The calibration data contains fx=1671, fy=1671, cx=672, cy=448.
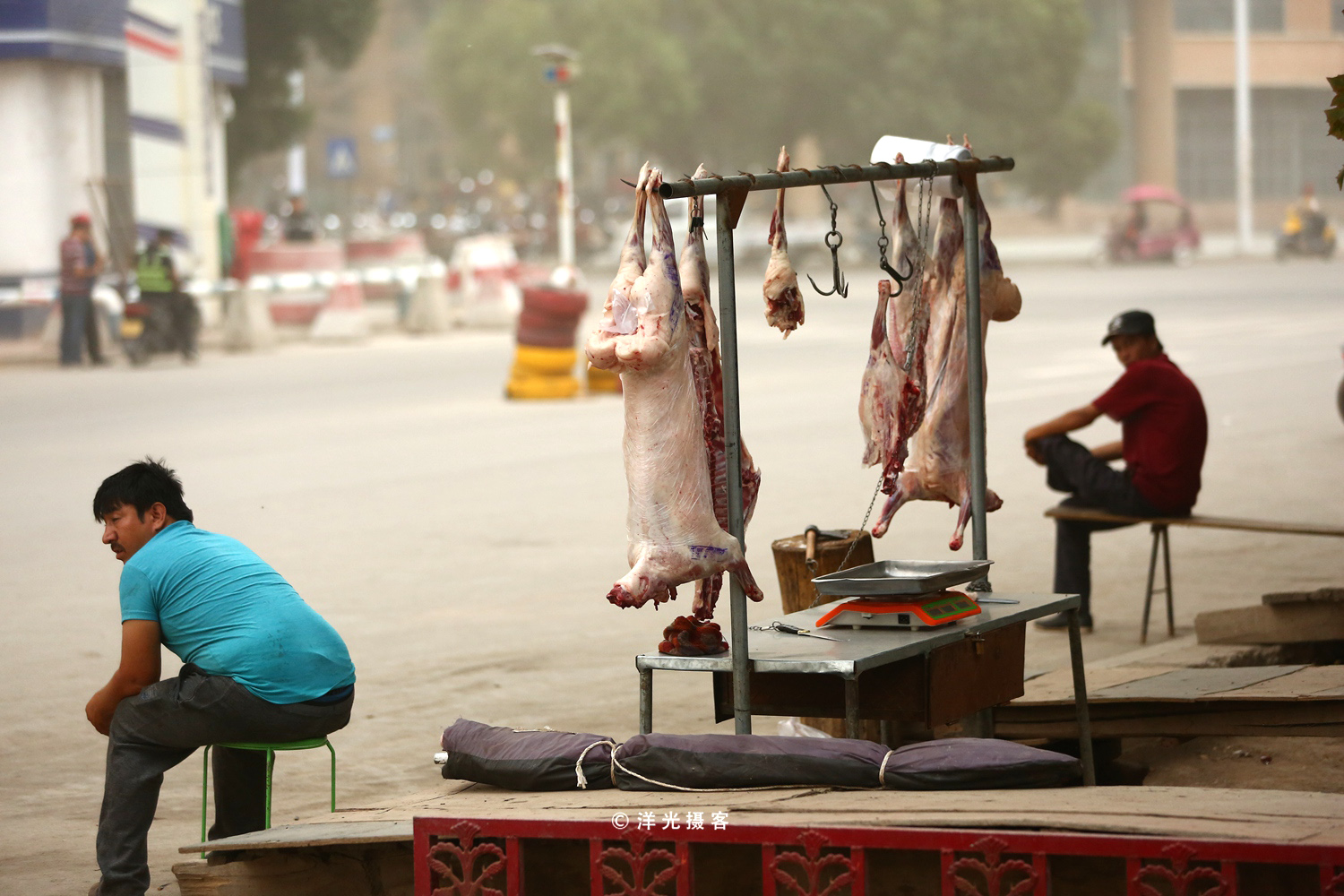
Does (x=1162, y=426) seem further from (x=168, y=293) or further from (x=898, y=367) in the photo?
(x=168, y=293)

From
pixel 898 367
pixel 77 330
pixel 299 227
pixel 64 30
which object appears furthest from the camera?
pixel 299 227

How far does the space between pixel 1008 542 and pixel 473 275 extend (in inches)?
887

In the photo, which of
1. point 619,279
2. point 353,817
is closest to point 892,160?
point 619,279

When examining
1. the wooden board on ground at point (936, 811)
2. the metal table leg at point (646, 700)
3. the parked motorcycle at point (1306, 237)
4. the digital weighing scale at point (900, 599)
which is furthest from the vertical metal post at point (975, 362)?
the parked motorcycle at point (1306, 237)

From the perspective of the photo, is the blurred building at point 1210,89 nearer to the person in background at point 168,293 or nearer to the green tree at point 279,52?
the green tree at point 279,52

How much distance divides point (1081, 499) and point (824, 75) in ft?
145

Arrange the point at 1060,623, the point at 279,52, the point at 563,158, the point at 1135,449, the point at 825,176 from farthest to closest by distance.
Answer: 1. the point at 279,52
2. the point at 563,158
3. the point at 1060,623
4. the point at 1135,449
5. the point at 825,176

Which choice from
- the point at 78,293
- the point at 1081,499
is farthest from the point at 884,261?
the point at 78,293

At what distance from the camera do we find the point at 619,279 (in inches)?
183

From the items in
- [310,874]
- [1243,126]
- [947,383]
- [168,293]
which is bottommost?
[310,874]

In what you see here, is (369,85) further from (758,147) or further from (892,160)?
(892,160)

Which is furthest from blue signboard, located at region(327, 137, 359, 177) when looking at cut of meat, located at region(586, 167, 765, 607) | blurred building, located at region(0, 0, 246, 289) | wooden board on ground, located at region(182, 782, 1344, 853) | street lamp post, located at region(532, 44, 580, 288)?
wooden board on ground, located at region(182, 782, 1344, 853)

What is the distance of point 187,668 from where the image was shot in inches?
193

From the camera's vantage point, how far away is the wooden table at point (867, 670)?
4.62m
